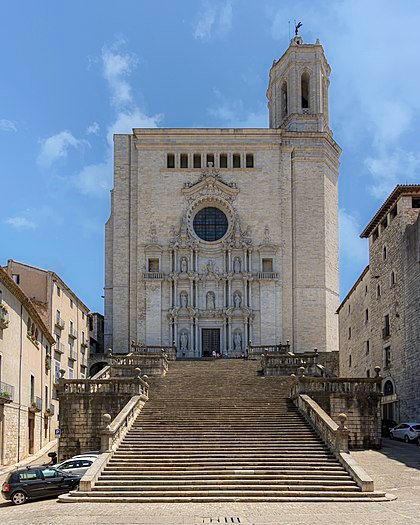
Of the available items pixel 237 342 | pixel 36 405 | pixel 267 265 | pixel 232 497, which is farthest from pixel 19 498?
pixel 267 265

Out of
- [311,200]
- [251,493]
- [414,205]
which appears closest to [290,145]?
[311,200]

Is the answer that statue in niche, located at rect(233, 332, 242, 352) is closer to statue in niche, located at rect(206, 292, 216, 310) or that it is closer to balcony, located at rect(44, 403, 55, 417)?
statue in niche, located at rect(206, 292, 216, 310)

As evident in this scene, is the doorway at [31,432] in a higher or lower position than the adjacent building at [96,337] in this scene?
lower

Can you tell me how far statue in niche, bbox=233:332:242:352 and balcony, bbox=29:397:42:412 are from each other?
17.1 meters

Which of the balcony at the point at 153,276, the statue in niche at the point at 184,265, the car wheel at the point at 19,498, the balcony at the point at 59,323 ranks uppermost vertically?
the statue in niche at the point at 184,265

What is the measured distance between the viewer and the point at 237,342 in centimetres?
5594

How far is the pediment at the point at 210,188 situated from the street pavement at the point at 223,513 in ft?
120

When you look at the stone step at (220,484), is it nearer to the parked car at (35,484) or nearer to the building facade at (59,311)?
the parked car at (35,484)

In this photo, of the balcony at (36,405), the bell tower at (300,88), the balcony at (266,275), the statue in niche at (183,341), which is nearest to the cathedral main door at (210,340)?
the statue in niche at (183,341)

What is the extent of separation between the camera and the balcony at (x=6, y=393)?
32.4 meters

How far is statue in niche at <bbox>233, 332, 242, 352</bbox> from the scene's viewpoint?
A: 183 feet

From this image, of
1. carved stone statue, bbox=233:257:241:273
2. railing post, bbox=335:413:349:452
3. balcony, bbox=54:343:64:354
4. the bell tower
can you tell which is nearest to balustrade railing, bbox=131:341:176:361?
balcony, bbox=54:343:64:354

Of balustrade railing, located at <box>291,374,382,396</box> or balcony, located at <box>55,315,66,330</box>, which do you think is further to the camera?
balcony, located at <box>55,315,66,330</box>

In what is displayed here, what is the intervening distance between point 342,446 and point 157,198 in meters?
35.5
